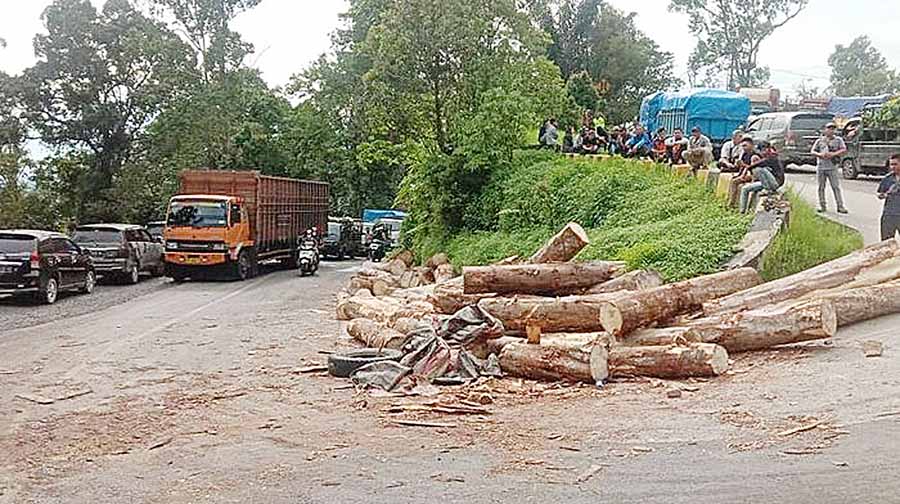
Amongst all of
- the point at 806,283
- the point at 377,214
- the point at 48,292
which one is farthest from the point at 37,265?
the point at 377,214

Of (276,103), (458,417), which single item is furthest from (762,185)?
(276,103)

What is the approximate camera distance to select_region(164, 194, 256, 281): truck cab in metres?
28.6

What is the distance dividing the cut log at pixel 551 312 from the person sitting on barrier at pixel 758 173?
187 inches

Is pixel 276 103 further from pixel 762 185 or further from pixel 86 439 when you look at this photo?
pixel 86 439

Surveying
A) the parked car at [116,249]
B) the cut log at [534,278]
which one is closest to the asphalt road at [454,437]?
the cut log at [534,278]

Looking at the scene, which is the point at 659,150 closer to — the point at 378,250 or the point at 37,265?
the point at 37,265

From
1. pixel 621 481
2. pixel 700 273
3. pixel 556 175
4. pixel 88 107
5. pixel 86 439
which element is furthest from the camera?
pixel 88 107

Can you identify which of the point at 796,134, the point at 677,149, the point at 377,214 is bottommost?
the point at 377,214

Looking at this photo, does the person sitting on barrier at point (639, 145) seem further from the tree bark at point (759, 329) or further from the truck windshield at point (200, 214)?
the tree bark at point (759, 329)

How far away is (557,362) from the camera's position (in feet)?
36.0

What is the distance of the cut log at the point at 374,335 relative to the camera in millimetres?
13203

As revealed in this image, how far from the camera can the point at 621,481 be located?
7344 millimetres

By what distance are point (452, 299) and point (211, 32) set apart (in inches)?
1498

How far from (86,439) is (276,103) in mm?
45684
